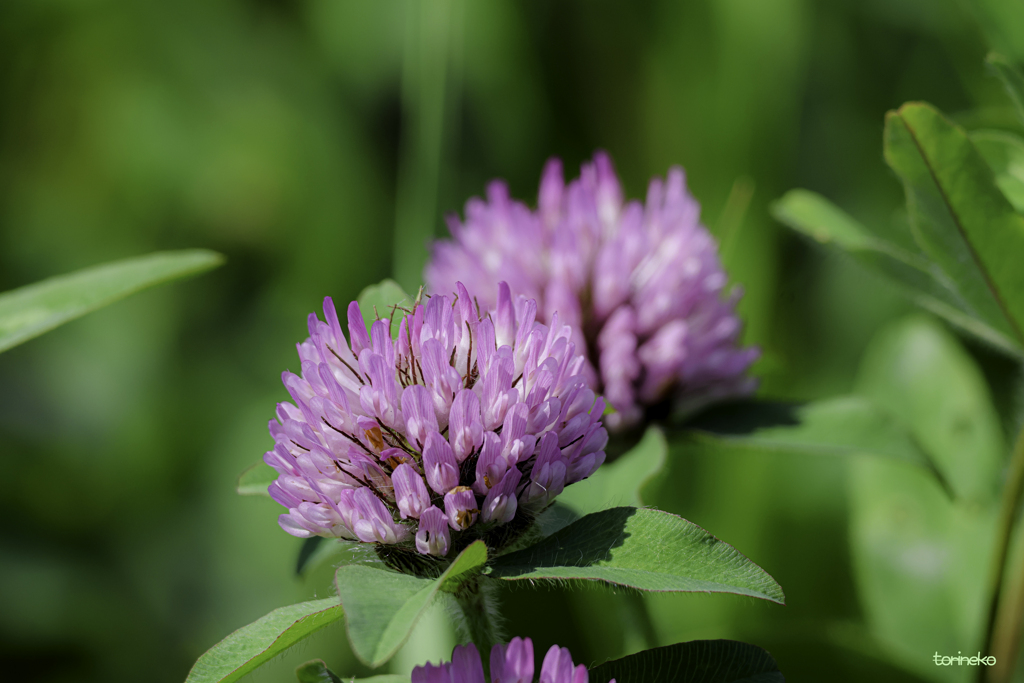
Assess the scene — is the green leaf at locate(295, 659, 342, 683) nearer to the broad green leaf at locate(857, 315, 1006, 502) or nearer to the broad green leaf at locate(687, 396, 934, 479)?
the broad green leaf at locate(687, 396, 934, 479)

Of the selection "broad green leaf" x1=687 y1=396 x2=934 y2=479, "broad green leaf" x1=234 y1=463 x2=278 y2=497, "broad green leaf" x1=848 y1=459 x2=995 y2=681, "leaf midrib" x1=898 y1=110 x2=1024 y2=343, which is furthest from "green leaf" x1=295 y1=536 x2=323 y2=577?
"broad green leaf" x1=848 y1=459 x2=995 y2=681

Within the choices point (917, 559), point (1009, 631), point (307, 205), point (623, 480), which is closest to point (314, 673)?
point (623, 480)

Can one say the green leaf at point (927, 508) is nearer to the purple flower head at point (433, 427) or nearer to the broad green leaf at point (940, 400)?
the broad green leaf at point (940, 400)

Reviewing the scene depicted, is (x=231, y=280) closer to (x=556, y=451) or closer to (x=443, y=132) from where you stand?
(x=443, y=132)

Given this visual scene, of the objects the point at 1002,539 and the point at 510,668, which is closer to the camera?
the point at 510,668

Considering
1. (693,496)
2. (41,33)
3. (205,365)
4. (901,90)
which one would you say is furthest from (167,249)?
(901,90)

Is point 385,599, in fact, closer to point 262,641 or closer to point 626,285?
point 262,641
